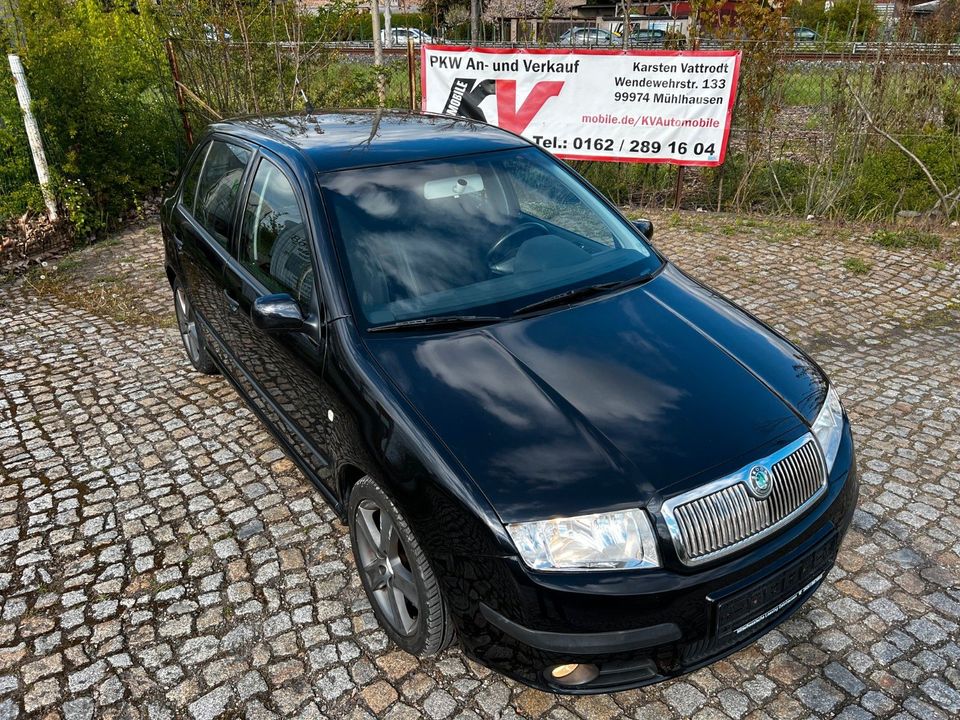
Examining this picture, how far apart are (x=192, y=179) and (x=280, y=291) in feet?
5.92

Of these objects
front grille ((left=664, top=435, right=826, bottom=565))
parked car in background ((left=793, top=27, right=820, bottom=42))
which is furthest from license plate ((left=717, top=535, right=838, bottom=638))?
parked car in background ((left=793, top=27, right=820, bottom=42))

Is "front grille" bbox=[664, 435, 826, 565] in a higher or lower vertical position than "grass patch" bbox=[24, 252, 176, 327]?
higher

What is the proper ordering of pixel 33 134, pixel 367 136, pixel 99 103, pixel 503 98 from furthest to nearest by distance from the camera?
pixel 503 98 → pixel 99 103 → pixel 33 134 → pixel 367 136

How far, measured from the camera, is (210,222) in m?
4.06

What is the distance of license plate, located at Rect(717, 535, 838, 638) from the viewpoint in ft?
7.40

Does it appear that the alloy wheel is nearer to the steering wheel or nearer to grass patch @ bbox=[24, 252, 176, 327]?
the steering wheel

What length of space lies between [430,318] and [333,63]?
26.9 feet

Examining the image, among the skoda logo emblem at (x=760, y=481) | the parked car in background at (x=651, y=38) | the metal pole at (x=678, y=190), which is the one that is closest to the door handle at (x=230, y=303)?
the skoda logo emblem at (x=760, y=481)

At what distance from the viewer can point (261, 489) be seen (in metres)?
3.83

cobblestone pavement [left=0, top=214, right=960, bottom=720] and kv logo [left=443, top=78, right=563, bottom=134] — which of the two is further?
kv logo [left=443, top=78, right=563, bottom=134]

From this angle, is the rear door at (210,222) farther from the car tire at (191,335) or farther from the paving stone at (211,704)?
the paving stone at (211,704)

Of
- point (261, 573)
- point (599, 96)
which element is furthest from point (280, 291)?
point (599, 96)

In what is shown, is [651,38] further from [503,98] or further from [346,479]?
[346,479]

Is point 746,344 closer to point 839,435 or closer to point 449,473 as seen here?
point 839,435
